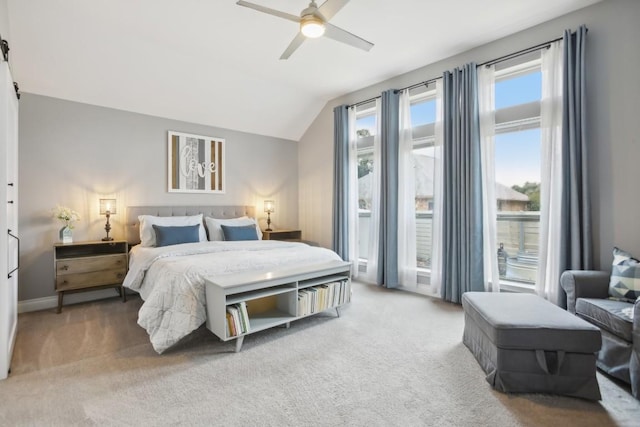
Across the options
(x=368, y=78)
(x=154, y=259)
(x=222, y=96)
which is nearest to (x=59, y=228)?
(x=154, y=259)

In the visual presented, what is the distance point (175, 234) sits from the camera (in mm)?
4059

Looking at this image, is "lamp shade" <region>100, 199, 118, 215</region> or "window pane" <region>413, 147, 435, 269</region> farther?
"window pane" <region>413, 147, 435, 269</region>

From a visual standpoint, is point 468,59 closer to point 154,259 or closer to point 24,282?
point 154,259

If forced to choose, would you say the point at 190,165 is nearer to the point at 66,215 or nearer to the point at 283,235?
the point at 66,215

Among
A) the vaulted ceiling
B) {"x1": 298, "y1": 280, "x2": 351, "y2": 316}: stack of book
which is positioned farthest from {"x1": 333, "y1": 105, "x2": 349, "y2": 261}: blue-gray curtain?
{"x1": 298, "y1": 280, "x2": 351, "y2": 316}: stack of book

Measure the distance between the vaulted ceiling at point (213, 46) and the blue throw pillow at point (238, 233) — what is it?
1815mm

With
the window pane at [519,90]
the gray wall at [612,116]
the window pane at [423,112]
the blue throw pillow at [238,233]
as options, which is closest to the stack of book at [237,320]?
the blue throw pillow at [238,233]

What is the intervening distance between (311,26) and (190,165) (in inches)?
124

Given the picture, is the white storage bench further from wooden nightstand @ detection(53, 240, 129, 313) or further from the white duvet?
wooden nightstand @ detection(53, 240, 129, 313)

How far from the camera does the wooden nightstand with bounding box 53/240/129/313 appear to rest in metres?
3.57

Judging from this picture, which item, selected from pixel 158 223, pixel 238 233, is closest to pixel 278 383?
pixel 238 233

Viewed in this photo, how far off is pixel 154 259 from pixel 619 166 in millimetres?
4529

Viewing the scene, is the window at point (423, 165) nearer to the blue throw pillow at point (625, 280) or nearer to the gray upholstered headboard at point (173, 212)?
the blue throw pillow at point (625, 280)

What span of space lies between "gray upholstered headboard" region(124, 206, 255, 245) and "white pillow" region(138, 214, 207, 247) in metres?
0.13
